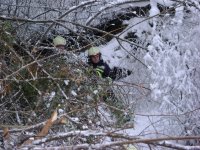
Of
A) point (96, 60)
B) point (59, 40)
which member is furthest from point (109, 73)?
point (59, 40)

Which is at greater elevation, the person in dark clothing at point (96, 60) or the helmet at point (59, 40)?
the helmet at point (59, 40)

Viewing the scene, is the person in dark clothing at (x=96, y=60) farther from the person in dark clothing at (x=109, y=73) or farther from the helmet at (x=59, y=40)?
the helmet at (x=59, y=40)

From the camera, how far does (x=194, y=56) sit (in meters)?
7.13

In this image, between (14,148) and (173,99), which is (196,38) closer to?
(173,99)

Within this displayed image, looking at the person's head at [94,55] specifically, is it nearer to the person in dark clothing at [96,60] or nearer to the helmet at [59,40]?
the person in dark clothing at [96,60]

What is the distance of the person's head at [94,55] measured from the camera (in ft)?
23.6

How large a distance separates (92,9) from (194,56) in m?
2.50

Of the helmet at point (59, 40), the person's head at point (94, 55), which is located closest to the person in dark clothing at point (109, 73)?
the person's head at point (94, 55)

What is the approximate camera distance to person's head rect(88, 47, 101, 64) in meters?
7.20

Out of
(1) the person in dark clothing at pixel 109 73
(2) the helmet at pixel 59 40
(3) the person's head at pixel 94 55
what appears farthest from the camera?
(3) the person's head at pixel 94 55

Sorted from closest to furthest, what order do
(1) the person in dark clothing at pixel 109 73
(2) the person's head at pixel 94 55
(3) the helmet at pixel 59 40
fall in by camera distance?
(1) the person in dark clothing at pixel 109 73 → (3) the helmet at pixel 59 40 → (2) the person's head at pixel 94 55

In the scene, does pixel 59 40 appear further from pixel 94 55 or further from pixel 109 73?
pixel 109 73

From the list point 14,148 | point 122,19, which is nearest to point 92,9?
point 122,19

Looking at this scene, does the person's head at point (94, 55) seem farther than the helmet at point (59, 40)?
Yes
